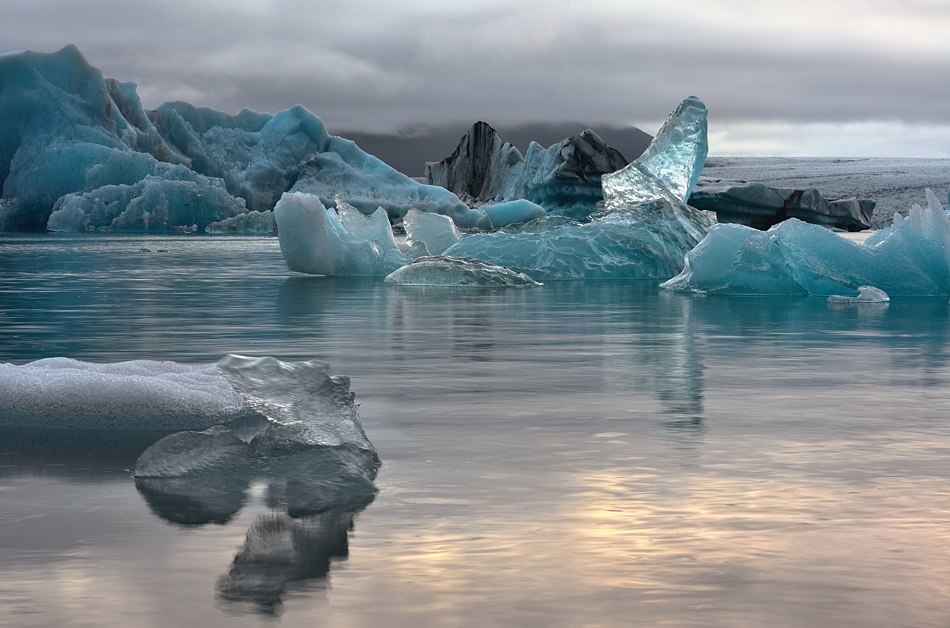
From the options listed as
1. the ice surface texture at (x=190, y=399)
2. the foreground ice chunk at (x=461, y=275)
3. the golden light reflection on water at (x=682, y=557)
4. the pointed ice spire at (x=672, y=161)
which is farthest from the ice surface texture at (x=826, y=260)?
the golden light reflection on water at (x=682, y=557)

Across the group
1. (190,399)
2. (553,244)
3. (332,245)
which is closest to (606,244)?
(553,244)

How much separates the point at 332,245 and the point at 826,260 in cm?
599

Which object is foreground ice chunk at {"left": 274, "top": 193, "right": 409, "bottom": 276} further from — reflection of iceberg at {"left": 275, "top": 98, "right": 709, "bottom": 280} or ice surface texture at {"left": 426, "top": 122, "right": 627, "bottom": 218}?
ice surface texture at {"left": 426, "top": 122, "right": 627, "bottom": 218}

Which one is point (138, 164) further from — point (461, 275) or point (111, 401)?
point (111, 401)

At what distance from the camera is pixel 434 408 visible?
486 centimetres

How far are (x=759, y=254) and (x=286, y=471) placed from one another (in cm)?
1002

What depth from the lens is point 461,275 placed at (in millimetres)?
14125

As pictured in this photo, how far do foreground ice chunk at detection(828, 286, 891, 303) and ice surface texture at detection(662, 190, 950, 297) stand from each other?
57 centimetres

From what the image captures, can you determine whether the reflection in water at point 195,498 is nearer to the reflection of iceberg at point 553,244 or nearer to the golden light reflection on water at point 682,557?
the golden light reflection on water at point 682,557

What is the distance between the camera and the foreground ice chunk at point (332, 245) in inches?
637

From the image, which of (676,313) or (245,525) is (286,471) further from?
(676,313)

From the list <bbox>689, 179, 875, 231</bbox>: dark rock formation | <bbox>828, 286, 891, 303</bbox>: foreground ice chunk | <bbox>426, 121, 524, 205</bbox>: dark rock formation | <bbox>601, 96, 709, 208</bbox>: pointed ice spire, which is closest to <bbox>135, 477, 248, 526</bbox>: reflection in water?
<bbox>828, 286, 891, 303</bbox>: foreground ice chunk

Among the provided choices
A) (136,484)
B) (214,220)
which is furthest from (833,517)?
(214,220)

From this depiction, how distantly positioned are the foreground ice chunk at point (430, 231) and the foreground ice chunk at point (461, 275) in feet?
10.3
